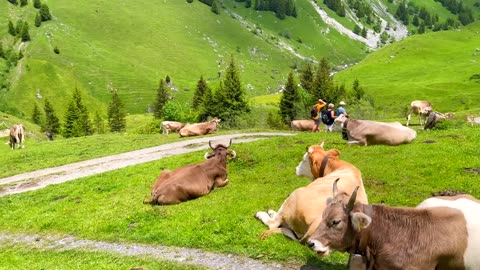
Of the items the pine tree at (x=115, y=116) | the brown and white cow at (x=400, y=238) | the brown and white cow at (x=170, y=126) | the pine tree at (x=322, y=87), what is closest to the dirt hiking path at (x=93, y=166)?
the brown and white cow at (x=170, y=126)

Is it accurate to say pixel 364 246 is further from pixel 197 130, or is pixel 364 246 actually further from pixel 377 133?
pixel 197 130

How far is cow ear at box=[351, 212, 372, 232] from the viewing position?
332 inches

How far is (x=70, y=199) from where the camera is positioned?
76.5 feet

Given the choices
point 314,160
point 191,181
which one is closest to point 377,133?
point 314,160

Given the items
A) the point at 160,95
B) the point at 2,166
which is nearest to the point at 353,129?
the point at 2,166

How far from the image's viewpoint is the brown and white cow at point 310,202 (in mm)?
12109

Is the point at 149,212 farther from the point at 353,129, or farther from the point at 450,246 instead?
the point at 353,129

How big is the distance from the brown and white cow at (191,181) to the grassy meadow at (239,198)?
0.54m

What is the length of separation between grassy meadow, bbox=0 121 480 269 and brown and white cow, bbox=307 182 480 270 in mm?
2843

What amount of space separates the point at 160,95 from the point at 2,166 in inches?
4204

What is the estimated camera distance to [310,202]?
1227cm

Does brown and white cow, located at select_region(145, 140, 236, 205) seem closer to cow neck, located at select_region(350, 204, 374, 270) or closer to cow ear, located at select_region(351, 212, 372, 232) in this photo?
cow neck, located at select_region(350, 204, 374, 270)

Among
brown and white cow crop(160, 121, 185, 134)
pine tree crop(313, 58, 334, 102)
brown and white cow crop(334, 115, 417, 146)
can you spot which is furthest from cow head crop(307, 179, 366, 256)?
pine tree crop(313, 58, 334, 102)

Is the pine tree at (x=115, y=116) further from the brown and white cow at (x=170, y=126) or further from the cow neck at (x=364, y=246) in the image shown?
the cow neck at (x=364, y=246)
